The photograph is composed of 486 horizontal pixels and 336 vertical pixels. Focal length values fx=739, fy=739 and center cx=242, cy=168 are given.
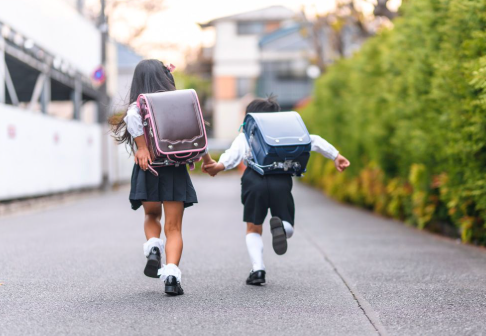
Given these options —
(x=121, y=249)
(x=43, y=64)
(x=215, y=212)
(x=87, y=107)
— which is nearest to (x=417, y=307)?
(x=121, y=249)

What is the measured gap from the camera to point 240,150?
614 cm

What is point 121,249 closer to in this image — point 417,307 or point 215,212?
point 417,307

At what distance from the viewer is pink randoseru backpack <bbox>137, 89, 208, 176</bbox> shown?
5.34m

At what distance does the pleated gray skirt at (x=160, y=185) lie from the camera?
5.53 m

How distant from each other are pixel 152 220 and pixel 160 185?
0.37m

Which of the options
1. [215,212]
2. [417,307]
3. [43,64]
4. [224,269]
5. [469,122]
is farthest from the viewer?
[43,64]

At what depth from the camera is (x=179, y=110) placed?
5418mm

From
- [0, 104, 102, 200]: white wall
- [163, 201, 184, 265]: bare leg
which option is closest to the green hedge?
[163, 201, 184, 265]: bare leg

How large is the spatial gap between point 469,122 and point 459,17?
1.21m

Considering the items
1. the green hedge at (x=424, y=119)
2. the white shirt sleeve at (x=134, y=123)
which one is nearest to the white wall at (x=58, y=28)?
the green hedge at (x=424, y=119)

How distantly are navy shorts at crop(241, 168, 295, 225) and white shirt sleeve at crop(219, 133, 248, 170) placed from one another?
0.21 meters

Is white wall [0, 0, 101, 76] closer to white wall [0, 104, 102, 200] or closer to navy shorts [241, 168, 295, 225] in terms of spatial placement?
white wall [0, 104, 102, 200]

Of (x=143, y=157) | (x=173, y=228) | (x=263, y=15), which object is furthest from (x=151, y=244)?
(x=263, y=15)

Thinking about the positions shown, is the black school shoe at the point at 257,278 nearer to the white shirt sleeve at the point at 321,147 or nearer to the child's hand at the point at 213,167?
the child's hand at the point at 213,167
